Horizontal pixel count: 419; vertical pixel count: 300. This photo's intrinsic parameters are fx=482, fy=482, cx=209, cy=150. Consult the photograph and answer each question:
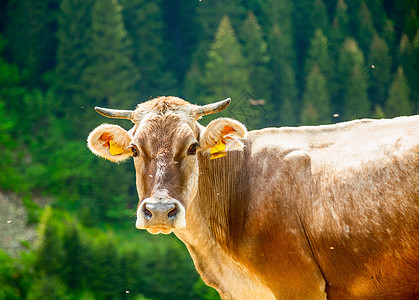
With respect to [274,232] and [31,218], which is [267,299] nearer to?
[274,232]

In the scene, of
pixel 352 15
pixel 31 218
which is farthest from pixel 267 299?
pixel 352 15

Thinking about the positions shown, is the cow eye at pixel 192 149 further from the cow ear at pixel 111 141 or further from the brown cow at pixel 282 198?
the cow ear at pixel 111 141

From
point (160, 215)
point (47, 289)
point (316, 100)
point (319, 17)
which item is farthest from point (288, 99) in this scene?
point (160, 215)

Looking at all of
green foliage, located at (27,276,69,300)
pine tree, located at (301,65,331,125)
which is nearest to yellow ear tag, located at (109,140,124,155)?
green foliage, located at (27,276,69,300)

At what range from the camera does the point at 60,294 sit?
16.6 meters

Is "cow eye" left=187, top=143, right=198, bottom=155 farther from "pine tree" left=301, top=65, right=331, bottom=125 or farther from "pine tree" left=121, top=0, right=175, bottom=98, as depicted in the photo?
"pine tree" left=121, top=0, right=175, bottom=98

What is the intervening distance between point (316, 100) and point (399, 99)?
4.30 meters

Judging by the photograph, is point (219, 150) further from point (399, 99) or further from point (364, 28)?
point (364, 28)

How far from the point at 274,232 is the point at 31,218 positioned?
1731cm

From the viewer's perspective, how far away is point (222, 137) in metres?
5.42

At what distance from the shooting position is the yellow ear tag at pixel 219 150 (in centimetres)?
543

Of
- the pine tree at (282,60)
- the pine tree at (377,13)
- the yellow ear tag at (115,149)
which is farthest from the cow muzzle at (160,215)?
the pine tree at (377,13)

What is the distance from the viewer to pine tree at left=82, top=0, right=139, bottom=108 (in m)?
26.4

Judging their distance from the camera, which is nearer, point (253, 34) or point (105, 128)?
point (105, 128)
